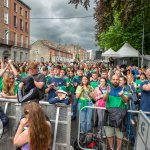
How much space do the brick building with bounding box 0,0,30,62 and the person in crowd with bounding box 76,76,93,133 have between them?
39.6 m

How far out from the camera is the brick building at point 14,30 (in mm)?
45625

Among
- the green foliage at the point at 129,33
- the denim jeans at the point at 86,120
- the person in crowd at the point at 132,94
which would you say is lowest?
the denim jeans at the point at 86,120

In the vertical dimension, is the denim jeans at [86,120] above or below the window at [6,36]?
below

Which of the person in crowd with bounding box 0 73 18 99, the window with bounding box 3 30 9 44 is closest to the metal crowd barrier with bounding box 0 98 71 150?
the person in crowd with bounding box 0 73 18 99

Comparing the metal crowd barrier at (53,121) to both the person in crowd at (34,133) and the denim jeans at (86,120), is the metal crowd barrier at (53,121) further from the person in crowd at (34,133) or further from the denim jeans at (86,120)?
the denim jeans at (86,120)

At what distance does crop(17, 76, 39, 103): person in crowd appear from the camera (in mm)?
4520

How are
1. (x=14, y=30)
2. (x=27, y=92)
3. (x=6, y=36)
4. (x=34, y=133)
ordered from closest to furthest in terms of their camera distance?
(x=34, y=133) < (x=27, y=92) < (x=6, y=36) < (x=14, y=30)

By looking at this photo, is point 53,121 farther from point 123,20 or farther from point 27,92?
point 123,20

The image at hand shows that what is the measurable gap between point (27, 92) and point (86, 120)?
1.83 metres

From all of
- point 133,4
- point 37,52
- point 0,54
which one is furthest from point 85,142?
point 37,52

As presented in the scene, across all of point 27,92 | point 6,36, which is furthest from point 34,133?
point 6,36

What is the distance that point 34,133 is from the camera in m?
3.29

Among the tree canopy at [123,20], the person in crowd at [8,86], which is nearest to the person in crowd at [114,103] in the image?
the person in crowd at [8,86]

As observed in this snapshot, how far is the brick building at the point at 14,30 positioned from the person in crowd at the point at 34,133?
42471mm
